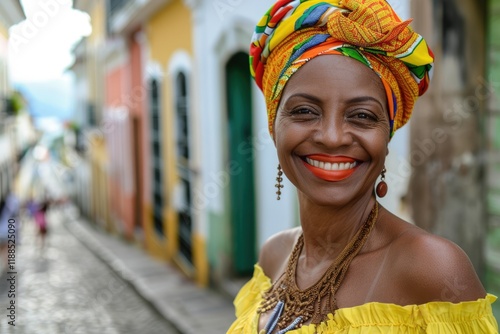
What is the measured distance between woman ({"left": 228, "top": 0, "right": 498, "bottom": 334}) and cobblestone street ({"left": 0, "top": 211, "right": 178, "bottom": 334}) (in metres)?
5.43

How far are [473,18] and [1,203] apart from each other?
11.7 meters

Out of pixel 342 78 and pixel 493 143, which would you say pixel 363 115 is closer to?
pixel 342 78

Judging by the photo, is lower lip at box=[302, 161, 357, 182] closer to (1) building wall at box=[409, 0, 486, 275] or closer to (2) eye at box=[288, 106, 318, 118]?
(2) eye at box=[288, 106, 318, 118]

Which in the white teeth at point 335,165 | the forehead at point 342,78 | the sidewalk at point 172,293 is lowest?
the sidewalk at point 172,293

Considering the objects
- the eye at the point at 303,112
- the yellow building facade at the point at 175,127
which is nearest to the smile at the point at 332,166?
the eye at the point at 303,112

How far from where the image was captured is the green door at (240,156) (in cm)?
741

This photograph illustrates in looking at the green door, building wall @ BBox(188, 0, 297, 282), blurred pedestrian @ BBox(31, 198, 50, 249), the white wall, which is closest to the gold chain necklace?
the white wall

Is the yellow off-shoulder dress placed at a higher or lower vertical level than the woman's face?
lower

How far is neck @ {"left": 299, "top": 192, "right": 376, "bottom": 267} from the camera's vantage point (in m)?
1.76

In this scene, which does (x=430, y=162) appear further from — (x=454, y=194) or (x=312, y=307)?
(x=312, y=307)

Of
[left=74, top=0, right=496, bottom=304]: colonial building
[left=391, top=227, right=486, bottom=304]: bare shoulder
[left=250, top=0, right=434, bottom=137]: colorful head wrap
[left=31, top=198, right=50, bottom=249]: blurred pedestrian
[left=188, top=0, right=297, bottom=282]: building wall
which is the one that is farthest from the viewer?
[left=31, top=198, right=50, bottom=249]: blurred pedestrian

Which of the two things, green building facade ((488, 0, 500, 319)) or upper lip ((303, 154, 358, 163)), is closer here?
upper lip ((303, 154, 358, 163))

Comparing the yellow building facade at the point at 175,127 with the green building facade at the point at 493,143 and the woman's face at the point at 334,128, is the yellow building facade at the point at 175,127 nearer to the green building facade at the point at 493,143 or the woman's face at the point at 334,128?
the green building facade at the point at 493,143

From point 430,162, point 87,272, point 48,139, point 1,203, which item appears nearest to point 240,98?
point 430,162
